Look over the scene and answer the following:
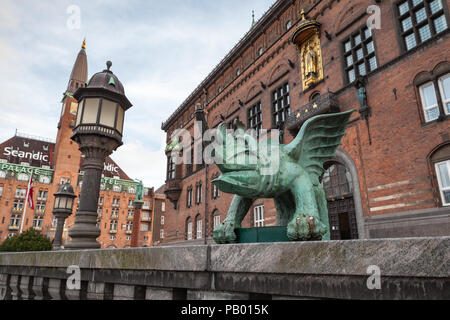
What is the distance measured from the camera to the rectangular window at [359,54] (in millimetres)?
13205

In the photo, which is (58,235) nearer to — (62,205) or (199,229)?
(62,205)

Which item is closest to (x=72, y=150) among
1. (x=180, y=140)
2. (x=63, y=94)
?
(x=63, y=94)

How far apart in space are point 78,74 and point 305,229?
2839 inches

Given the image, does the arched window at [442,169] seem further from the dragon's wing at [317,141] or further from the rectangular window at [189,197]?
the rectangular window at [189,197]

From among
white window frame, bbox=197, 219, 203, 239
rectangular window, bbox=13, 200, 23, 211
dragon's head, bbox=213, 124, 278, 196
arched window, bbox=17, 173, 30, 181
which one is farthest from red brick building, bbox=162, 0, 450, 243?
arched window, bbox=17, 173, 30, 181

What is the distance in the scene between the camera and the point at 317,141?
11.9ft

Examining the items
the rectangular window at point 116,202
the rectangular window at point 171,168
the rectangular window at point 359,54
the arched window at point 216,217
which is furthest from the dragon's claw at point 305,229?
the rectangular window at point 116,202

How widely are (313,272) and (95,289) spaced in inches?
104

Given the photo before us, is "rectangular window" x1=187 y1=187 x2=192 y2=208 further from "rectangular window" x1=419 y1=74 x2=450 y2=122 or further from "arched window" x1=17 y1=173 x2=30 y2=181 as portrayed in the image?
"arched window" x1=17 y1=173 x2=30 y2=181

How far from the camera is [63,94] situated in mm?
59844

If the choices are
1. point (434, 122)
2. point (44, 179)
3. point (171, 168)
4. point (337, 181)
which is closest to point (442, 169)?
point (434, 122)
